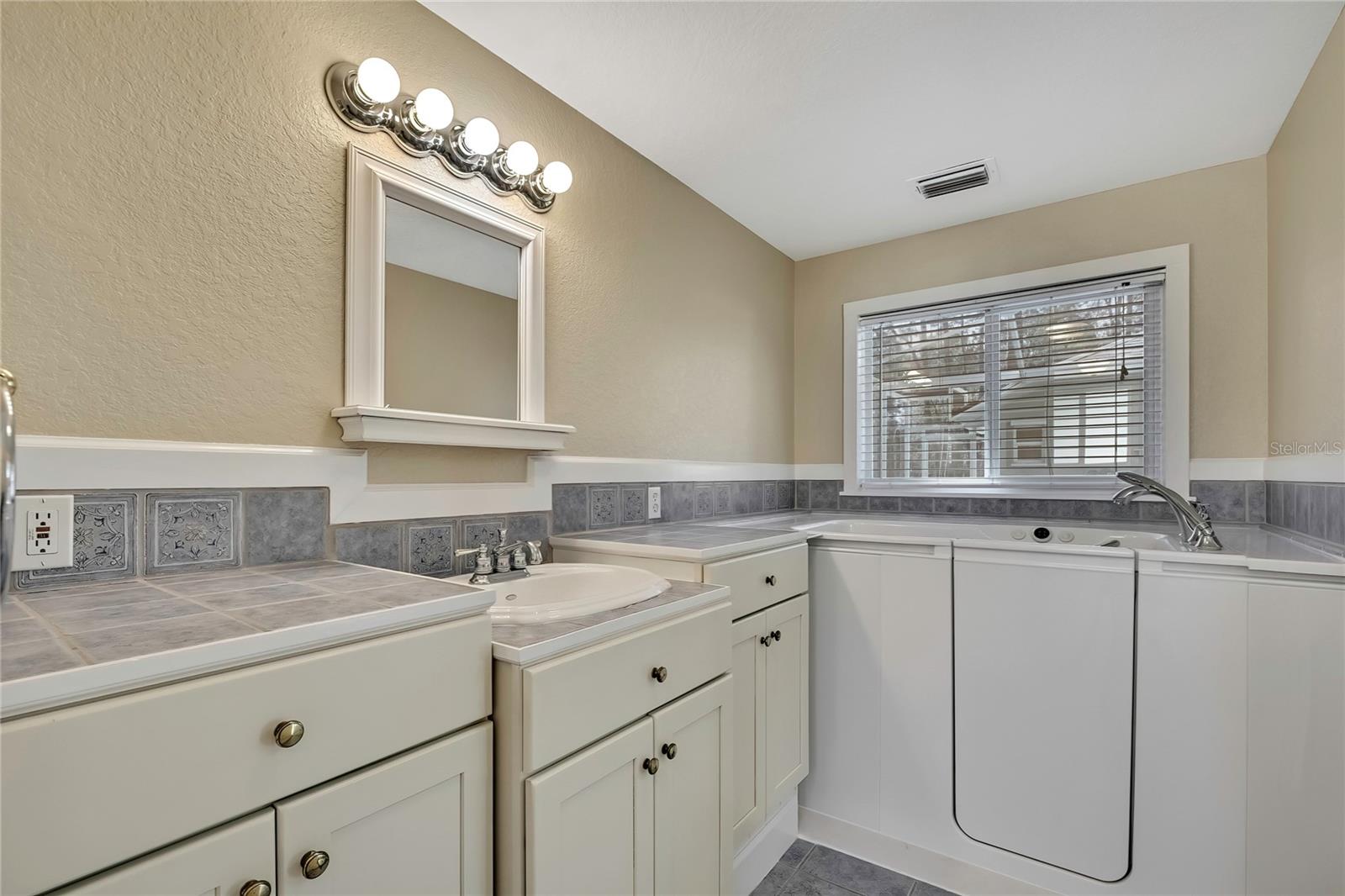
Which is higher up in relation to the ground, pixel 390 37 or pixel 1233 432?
pixel 390 37

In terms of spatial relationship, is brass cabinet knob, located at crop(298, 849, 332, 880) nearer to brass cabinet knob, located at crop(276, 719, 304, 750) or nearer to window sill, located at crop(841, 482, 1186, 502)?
brass cabinet knob, located at crop(276, 719, 304, 750)

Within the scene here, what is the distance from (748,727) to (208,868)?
133cm

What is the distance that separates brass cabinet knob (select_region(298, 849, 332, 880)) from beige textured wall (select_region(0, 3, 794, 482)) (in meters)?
0.77

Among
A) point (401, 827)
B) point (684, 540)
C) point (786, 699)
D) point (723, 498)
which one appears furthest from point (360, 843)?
point (723, 498)

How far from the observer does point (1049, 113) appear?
1979mm

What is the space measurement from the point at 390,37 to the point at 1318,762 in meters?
2.73

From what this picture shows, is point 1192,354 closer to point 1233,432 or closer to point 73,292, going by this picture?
point 1233,432

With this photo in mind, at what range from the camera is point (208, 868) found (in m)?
0.71

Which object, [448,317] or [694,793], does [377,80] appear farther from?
[694,793]

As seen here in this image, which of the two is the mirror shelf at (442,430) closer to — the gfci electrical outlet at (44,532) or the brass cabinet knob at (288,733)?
the gfci electrical outlet at (44,532)

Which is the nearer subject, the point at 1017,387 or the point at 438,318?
the point at 438,318

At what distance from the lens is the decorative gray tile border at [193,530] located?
43.9 inches

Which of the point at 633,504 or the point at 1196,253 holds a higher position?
the point at 1196,253

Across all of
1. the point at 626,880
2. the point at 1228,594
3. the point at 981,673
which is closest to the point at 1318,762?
the point at 1228,594
